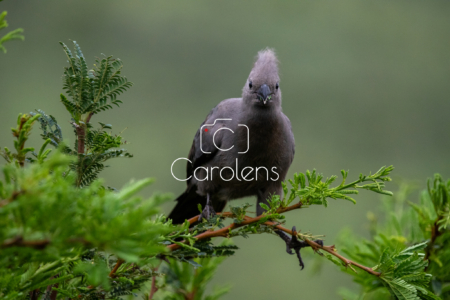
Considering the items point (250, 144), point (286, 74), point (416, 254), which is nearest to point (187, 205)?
point (250, 144)

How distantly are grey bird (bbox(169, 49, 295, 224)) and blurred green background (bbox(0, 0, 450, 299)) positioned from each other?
2582 millimetres

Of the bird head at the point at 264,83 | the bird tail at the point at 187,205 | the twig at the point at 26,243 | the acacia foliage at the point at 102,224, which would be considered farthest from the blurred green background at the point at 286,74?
the twig at the point at 26,243

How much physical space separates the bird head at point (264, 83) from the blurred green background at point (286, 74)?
107 inches

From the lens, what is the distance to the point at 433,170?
14.4ft

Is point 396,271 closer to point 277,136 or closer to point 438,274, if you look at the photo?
point 438,274

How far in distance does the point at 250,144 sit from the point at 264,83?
0.70ft

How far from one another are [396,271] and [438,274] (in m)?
0.40

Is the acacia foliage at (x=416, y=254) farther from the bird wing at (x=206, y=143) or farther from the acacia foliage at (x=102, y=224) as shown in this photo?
the bird wing at (x=206, y=143)

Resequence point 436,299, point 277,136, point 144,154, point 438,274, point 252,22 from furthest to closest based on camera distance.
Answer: point 252,22
point 144,154
point 277,136
point 438,274
point 436,299

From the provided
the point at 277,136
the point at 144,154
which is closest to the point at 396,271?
the point at 277,136

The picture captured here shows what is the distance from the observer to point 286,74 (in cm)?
454

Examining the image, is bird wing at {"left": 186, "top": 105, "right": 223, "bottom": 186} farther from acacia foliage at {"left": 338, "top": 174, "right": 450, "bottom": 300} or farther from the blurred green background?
the blurred green background

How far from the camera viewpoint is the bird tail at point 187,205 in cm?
159

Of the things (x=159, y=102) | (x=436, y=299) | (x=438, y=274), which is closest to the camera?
(x=436, y=299)
